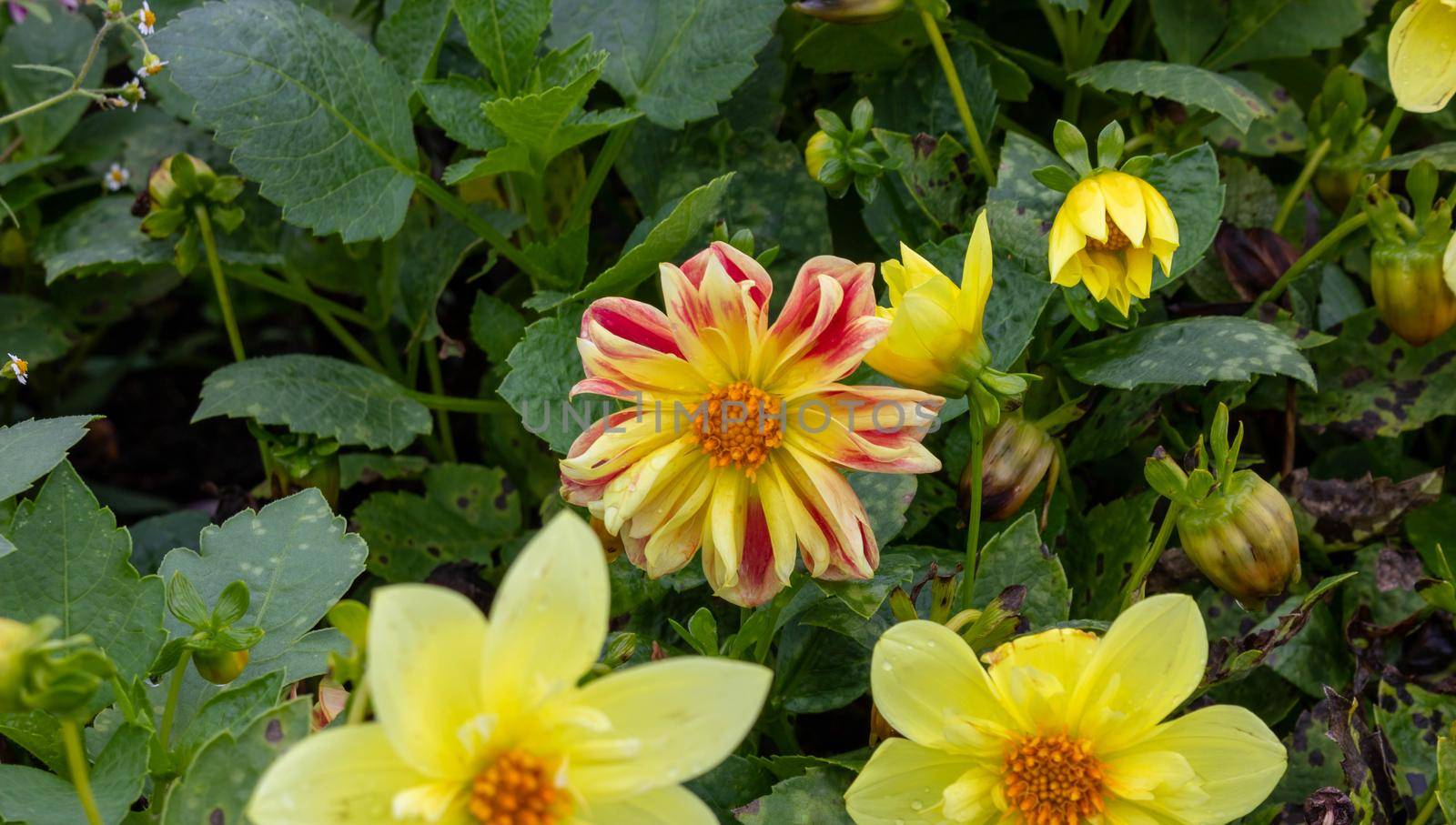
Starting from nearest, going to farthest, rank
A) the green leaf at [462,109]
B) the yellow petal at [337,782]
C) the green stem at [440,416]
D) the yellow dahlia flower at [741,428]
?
the yellow petal at [337,782] → the yellow dahlia flower at [741,428] → the green leaf at [462,109] → the green stem at [440,416]

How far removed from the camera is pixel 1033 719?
0.74 m

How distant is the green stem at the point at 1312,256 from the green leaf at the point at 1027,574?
0.37m

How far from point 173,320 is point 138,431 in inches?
7.9

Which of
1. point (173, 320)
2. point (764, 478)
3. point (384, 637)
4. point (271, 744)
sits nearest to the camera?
point (384, 637)

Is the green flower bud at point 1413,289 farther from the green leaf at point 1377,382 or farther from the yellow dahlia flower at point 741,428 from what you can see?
the yellow dahlia flower at point 741,428

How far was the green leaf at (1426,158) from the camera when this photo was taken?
3.53ft

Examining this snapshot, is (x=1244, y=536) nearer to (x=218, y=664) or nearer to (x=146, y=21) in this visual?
(x=218, y=664)

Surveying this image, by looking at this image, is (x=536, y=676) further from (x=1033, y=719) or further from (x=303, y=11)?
(x=303, y=11)

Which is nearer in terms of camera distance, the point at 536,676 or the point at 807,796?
the point at 536,676

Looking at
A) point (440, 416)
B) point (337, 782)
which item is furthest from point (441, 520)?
point (337, 782)

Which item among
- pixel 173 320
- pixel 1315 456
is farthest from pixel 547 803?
pixel 173 320

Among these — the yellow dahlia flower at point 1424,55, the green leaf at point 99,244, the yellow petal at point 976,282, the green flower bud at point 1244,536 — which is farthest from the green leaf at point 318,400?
the yellow dahlia flower at point 1424,55

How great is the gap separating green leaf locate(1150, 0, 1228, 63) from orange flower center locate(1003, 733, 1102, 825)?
80cm

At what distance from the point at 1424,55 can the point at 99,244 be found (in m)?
1.20
